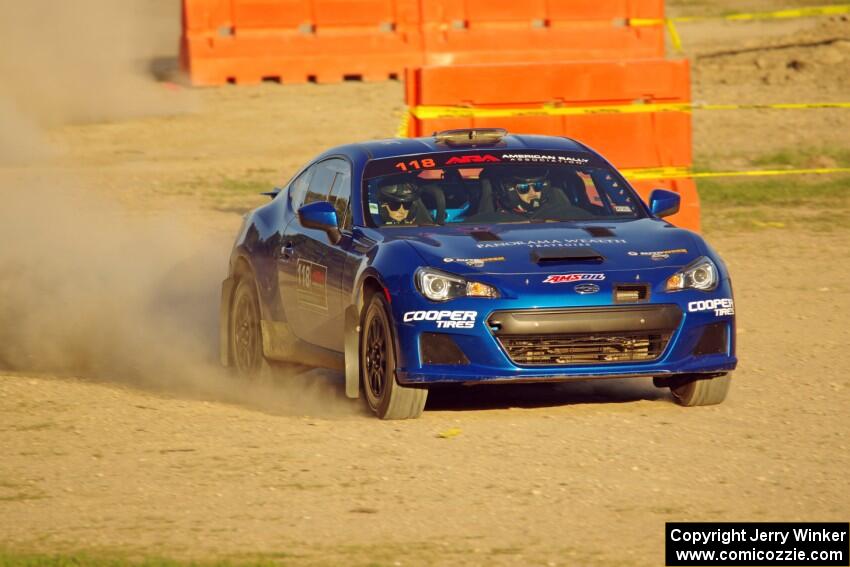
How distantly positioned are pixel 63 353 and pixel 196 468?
4883 millimetres

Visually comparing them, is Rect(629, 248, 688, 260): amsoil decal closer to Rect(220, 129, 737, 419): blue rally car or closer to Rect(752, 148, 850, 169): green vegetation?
→ Rect(220, 129, 737, 419): blue rally car

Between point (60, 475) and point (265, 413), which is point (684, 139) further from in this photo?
point (60, 475)

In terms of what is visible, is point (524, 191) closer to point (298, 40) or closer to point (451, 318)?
point (451, 318)

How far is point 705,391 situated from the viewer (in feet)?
33.6

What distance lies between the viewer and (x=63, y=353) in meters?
13.5

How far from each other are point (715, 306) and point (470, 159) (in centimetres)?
183

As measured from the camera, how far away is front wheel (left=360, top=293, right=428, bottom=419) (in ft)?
32.1

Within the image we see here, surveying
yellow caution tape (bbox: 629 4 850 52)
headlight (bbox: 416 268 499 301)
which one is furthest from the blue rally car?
yellow caution tape (bbox: 629 4 850 52)

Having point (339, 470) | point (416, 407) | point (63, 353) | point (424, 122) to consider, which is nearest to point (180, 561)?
point (339, 470)

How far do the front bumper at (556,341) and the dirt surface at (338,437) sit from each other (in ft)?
0.95

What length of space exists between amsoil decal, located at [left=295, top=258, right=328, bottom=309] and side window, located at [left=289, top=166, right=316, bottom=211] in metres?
0.73

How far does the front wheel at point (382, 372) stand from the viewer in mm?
9797

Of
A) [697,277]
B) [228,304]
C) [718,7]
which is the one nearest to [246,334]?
[228,304]

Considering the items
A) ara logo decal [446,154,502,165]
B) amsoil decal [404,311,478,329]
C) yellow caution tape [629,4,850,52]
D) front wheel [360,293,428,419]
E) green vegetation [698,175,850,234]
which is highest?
ara logo decal [446,154,502,165]
